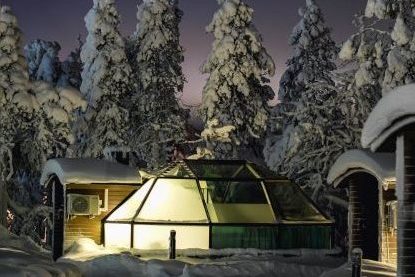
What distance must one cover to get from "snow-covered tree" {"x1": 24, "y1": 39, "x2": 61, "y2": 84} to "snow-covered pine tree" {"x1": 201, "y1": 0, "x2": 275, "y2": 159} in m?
11.9

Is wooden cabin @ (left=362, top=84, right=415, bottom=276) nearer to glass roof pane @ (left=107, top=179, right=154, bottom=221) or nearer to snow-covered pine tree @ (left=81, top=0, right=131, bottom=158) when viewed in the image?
glass roof pane @ (left=107, top=179, right=154, bottom=221)

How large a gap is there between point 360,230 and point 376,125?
915 cm

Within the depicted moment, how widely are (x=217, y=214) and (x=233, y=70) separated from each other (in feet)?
47.6

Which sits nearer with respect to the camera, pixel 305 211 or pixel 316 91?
pixel 305 211

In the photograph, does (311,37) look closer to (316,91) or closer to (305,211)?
(316,91)

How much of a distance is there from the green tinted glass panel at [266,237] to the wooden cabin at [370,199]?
1074 millimetres

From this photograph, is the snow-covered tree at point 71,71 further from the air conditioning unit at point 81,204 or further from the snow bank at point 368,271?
the snow bank at point 368,271

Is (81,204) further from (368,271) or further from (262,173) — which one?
(368,271)

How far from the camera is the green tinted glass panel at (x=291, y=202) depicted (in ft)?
61.7

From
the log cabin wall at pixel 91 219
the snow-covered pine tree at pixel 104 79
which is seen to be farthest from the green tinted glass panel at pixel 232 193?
the snow-covered pine tree at pixel 104 79

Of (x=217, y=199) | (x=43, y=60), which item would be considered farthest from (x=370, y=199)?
(x=43, y=60)

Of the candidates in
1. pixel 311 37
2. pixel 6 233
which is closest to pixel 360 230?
pixel 6 233

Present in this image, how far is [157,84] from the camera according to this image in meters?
37.2

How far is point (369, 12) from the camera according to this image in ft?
65.1
